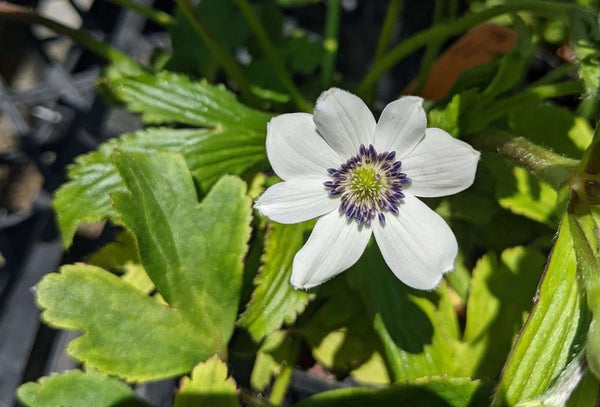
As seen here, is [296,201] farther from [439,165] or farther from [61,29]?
[61,29]

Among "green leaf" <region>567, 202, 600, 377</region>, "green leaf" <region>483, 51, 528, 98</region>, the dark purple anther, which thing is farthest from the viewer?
"green leaf" <region>483, 51, 528, 98</region>

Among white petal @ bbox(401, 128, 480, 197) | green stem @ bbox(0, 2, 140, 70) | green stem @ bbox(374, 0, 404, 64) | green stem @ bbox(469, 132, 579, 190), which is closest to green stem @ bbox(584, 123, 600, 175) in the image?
green stem @ bbox(469, 132, 579, 190)

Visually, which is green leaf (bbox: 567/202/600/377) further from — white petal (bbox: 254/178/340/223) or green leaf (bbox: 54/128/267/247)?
green leaf (bbox: 54/128/267/247)

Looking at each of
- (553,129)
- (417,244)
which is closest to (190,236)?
(417,244)

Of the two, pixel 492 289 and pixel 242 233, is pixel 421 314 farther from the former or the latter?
pixel 242 233

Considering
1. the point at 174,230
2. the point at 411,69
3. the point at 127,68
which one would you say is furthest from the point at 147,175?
the point at 411,69
